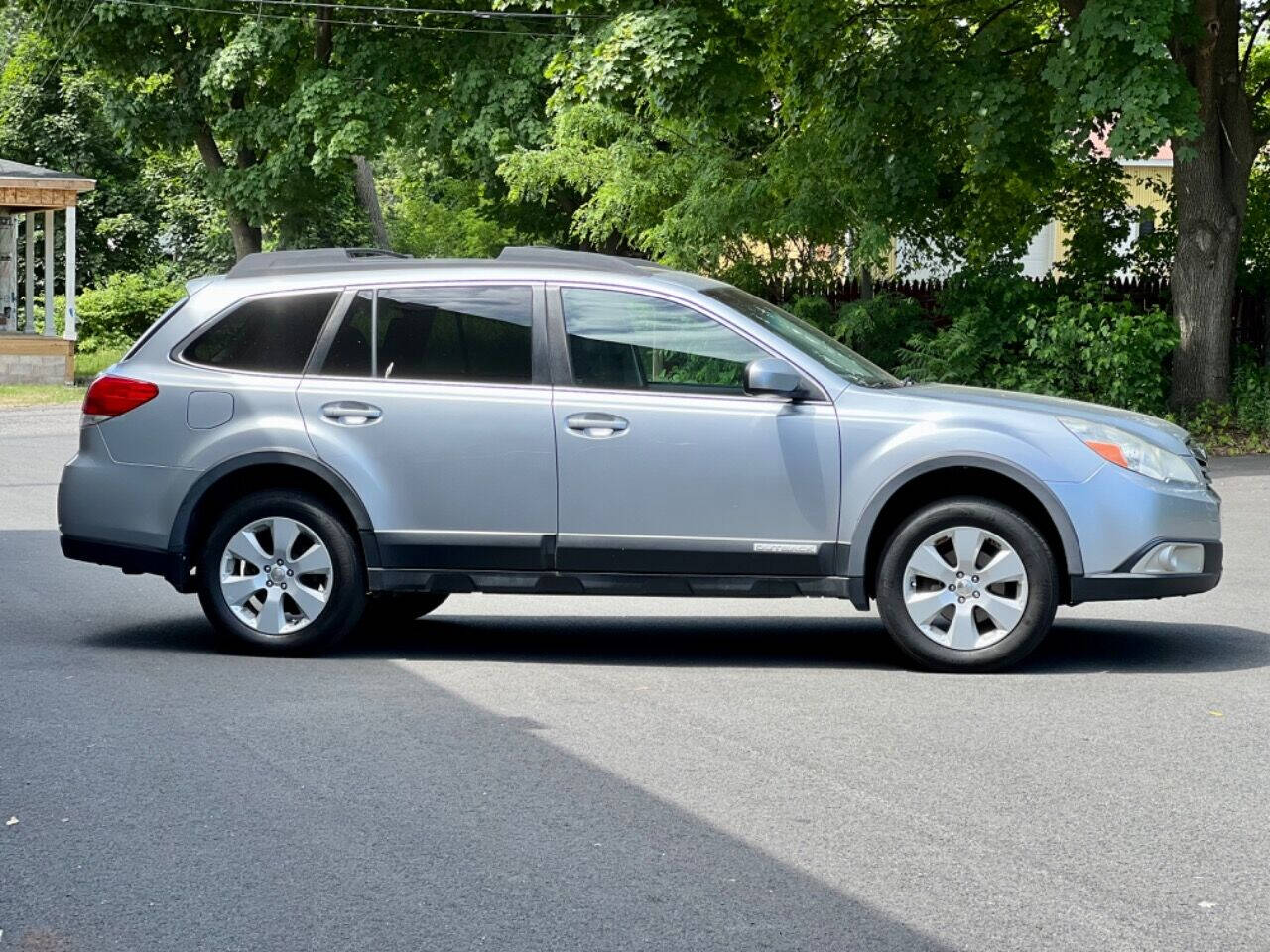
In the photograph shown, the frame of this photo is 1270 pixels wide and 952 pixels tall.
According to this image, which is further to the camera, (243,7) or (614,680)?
(243,7)

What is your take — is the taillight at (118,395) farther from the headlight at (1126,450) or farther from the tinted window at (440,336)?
the headlight at (1126,450)

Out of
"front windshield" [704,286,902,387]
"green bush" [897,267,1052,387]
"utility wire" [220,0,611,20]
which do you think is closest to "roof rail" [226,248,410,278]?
"front windshield" [704,286,902,387]

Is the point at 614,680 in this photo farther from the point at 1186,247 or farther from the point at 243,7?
the point at 243,7

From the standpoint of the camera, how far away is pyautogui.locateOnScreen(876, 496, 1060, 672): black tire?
8.16 metres

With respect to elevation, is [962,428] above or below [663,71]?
below

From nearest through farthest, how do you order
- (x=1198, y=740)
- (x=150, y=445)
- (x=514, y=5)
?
1. (x=1198, y=740)
2. (x=150, y=445)
3. (x=514, y=5)

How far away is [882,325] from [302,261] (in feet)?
53.6

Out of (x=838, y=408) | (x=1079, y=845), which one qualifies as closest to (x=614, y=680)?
(x=838, y=408)

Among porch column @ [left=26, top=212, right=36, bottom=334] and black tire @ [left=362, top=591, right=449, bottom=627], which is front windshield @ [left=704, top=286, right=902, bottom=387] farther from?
porch column @ [left=26, top=212, right=36, bottom=334]

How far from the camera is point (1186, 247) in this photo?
2141cm

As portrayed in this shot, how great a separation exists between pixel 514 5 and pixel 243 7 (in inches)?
→ 232

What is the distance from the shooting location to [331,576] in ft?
28.3

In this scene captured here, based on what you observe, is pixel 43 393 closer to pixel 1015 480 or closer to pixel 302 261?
pixel 302 261

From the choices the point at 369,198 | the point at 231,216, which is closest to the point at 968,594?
the point at 231,216
